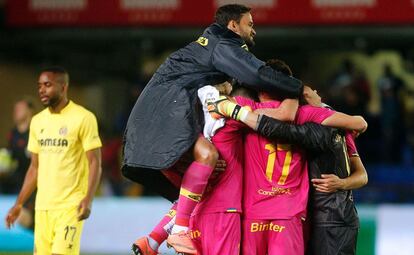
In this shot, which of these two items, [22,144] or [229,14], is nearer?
[229,14]

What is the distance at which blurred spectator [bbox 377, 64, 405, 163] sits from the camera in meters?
17.4

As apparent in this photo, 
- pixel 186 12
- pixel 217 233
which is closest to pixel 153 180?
pixel 217 233

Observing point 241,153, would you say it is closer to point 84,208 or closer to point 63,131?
point 84,208

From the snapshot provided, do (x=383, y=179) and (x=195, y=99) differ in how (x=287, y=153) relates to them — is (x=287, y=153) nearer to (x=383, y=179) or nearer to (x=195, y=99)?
(x=195, y=99)

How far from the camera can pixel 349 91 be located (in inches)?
669

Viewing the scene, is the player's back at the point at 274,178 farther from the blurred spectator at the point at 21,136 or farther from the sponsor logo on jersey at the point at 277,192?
the blurred spectator at the point at 21,136

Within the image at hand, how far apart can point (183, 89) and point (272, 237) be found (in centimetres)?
115

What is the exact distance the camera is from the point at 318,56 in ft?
65.3

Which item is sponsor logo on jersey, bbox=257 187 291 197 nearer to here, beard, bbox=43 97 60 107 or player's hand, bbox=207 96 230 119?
player's hand, bbox=207 96 230 119

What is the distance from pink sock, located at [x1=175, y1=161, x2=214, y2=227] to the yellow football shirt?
1986mm

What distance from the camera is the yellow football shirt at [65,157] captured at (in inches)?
350

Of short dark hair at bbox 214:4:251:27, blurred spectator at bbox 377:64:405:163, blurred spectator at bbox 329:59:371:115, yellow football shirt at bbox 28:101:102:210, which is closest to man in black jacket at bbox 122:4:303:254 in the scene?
short dark hair at bbox 214:4:251:27

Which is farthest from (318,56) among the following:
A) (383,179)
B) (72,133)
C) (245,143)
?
(245,143)

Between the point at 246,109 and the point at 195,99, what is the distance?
0.35 m
